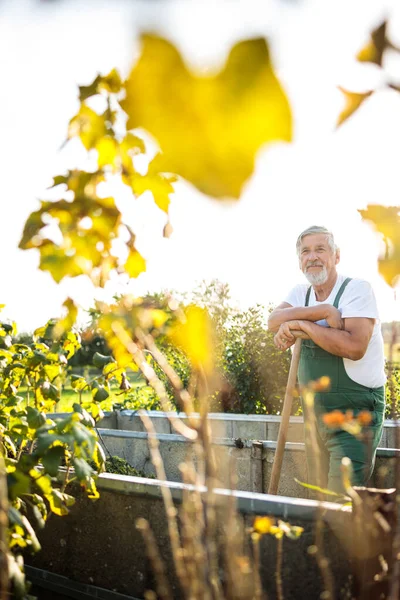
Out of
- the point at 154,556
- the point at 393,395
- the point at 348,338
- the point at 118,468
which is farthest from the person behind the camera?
the point at 118,468

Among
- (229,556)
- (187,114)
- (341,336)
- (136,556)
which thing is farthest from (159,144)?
(341,336)

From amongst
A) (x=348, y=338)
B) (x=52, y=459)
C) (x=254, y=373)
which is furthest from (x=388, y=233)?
(x=254, y=373)

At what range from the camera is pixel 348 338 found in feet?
9.48

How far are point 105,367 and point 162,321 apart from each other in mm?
2055

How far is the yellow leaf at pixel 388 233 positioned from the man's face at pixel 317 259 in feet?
7.25

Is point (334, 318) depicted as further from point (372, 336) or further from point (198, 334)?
point (198, 334)

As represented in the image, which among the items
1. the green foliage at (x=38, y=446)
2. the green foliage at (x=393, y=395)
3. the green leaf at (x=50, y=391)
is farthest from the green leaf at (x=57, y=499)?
the green foliage at (x=393, y=395)

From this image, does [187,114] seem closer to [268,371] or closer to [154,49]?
[154,49]

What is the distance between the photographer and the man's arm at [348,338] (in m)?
2.89

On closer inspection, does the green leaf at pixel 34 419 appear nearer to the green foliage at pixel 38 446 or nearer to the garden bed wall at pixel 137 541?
the green foliage at pixel 38 446

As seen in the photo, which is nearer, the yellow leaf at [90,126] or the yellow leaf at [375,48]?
the yellow leaf at [375,48]

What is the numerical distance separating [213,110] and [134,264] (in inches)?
32.7

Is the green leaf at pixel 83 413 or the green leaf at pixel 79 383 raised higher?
the green leaf at pixel 79 383

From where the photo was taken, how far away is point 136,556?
7.57 feet
